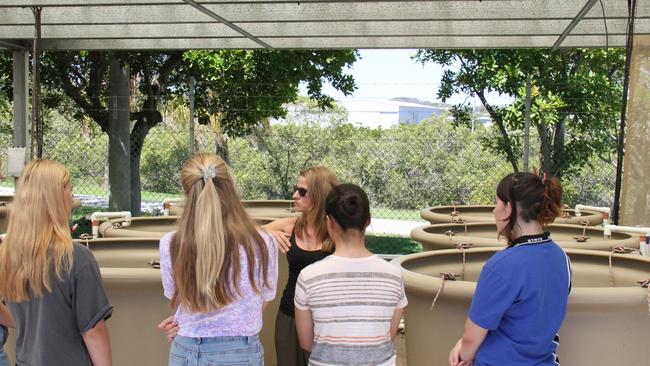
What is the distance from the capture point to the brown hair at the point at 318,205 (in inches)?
137

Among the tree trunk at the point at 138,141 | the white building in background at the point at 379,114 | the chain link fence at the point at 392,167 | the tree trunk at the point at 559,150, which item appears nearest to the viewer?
the tree trunk at the point at 559,150

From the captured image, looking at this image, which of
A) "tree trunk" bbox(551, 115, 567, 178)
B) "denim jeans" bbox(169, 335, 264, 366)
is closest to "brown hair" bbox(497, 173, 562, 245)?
"denim jeans" bbox(169, 335, 264, 366)

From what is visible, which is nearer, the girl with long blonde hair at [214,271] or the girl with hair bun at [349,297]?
the girl with long blonde hair at [214,271]

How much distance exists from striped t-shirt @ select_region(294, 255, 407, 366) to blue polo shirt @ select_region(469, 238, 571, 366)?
1.14ft

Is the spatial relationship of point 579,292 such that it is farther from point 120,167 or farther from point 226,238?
point 120,167

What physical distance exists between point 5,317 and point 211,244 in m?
0.90

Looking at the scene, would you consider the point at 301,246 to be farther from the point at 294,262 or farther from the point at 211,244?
the point at 211,244

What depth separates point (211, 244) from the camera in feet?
8.38

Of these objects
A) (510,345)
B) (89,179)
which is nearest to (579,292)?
(510,345)

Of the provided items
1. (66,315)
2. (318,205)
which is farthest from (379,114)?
(66,315)

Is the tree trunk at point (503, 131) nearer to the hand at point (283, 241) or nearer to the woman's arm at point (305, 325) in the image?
the hand at point (283, 241)

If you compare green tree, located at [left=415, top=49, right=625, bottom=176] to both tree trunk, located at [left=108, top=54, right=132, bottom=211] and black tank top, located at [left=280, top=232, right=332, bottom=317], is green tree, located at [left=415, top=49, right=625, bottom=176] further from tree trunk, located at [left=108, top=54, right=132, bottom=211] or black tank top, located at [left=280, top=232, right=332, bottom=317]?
black tank top, located at [left=280, top=232, right=332, bottom=317]

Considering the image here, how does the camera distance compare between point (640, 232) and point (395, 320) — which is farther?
point (640, 232)

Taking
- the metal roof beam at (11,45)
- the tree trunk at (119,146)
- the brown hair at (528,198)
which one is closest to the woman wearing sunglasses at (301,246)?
the brown hair at (528,198)
